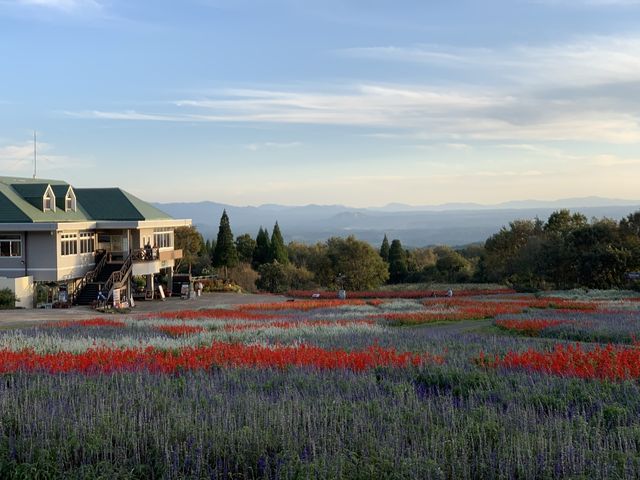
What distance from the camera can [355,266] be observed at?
63.7 metres

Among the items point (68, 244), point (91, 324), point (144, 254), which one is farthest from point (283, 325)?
point (144, 254)

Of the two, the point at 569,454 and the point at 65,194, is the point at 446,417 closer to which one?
the point at 569,454

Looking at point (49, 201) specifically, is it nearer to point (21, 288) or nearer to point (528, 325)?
point (21, 288)

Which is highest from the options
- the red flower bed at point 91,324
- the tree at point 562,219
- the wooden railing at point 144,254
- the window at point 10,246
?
the tree at point 562,219

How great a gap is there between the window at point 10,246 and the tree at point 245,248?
131ft

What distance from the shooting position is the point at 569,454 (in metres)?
6.32

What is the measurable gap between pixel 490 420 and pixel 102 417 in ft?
15.3

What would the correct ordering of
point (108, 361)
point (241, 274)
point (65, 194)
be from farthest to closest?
point (241, 274) → point (65, 194) → point (108, 361)

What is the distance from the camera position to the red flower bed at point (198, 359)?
11688 millimetres

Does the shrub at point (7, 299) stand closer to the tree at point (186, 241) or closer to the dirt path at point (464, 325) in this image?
the dirt path at point (464, 325)

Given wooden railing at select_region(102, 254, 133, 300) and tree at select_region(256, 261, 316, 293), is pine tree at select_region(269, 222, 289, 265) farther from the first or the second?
wooden railing at select_region(102, 254, 133, 300)

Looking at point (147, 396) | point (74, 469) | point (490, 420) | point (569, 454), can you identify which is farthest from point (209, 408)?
point (569, 454)

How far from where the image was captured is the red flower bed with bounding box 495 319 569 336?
19.7m

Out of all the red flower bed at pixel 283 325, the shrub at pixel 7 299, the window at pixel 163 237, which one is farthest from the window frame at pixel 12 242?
the red flower bed at pixel 283 325
